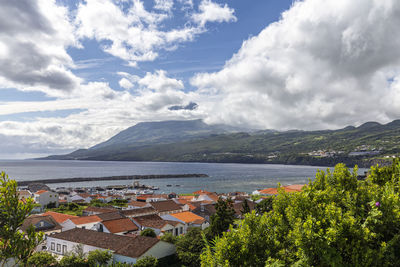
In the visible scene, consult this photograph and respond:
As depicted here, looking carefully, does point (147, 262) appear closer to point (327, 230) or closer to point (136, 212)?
point (327, 230)

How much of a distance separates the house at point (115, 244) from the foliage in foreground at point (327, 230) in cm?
1865

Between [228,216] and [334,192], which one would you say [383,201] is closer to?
[334,192]

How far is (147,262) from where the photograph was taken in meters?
26.3

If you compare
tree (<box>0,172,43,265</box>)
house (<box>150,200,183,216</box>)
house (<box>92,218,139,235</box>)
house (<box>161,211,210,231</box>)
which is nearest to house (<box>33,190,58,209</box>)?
house (<box>150,200,183,216</box>)

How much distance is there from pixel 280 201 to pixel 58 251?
32298 millimetres

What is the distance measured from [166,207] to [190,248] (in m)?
31.1

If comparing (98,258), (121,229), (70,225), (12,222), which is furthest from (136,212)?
(12,222)

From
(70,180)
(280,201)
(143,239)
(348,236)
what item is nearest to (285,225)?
(280,201)

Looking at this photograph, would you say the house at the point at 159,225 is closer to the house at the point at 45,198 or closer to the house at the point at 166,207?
the house at the point at 166,207

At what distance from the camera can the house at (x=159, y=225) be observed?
39688 mm

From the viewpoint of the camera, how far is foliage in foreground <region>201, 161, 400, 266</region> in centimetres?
877

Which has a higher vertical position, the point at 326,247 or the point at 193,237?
the point at 326,247

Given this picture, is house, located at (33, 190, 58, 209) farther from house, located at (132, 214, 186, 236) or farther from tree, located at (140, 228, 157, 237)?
tree, located at (140, 228, 157, 237)

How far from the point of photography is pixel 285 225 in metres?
12.0
